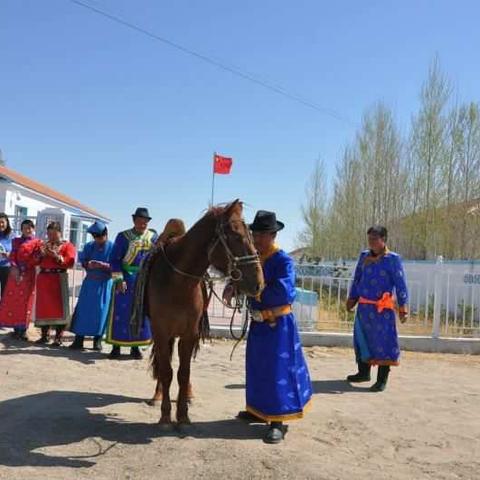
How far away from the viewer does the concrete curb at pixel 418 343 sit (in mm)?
9422

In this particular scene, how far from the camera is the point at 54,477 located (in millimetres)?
3475

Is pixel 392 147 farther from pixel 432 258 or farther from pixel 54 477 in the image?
pixel 54 477

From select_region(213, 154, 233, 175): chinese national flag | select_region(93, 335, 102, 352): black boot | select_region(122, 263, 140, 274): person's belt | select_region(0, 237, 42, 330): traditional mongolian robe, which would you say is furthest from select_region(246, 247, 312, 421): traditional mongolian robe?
select_region(213, 154, 233, 175): chinese national flag

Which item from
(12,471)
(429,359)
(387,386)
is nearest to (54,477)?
(12,471)

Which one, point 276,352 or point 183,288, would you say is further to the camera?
point 183,288

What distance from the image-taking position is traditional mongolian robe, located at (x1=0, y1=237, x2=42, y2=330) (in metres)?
7.89

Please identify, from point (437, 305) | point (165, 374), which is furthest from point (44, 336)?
point (437, 305)

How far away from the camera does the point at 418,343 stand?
943 centimetres

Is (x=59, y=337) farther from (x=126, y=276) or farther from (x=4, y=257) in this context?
(x=126, y=276)

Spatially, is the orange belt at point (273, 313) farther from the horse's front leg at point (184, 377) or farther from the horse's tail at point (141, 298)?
the horse's tail at point (141, 298)

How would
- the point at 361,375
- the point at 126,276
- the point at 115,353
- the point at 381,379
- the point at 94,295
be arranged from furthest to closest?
the point at 94,295 < the point at 115,353 < the point at 126,276 < the point at 361,375 < the point at 381,379

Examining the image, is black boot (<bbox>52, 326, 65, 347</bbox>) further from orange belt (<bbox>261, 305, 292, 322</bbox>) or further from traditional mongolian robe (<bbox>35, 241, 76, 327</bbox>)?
orange belt (<bbox>261, 305, 292, 322</bbox>)

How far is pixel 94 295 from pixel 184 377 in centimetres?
345

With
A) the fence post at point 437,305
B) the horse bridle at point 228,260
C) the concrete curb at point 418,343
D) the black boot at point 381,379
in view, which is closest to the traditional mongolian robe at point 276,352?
the horse bridle at point 228,260
